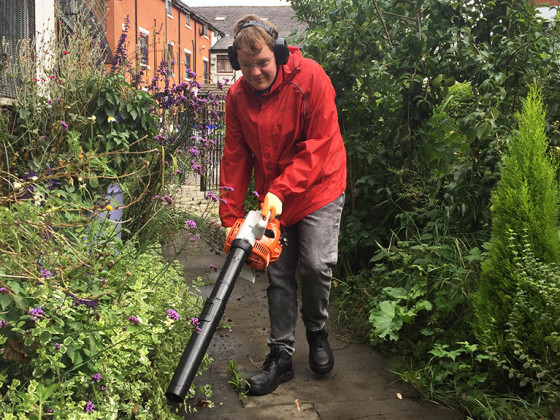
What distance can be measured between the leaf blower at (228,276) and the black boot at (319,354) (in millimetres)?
784

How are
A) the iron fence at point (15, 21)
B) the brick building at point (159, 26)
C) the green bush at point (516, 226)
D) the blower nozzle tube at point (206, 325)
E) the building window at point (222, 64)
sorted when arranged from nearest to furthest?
1. the blower nozzle tube at point (206, 325)
2. the green bush at point (516, 226)
3. the iron fence at point (15, 21)
4. the brick building at point (159, 26)
5. the building window at point (222, 64)

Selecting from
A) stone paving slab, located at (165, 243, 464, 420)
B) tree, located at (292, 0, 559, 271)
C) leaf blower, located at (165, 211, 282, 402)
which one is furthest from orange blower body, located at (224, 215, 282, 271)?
tree, located at (292, 0, 559, 271)

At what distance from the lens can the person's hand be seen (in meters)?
2.47

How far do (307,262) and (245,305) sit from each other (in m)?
1.54

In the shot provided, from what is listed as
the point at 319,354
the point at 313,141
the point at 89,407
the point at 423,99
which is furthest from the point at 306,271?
the point at 423,99

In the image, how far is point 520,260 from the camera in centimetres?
259

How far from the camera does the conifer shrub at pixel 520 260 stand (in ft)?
8.17

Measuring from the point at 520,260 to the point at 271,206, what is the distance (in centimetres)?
118

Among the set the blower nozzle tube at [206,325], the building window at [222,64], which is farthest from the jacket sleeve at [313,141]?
the building window at [222,64]

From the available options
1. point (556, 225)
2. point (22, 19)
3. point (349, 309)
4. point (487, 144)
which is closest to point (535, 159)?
point (556, 225)

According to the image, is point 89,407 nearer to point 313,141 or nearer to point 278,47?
point 313,141

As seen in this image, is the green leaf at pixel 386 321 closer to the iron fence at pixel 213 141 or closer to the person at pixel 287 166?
the person at pixel 287 166

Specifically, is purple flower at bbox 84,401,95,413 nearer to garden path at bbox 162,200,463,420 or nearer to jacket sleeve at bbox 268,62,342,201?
garden path at bbox 162,200,463,420

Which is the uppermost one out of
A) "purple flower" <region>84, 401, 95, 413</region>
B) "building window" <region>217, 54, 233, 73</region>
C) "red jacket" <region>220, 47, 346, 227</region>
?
"building window" <region>217, 54, 233, 73</region>
